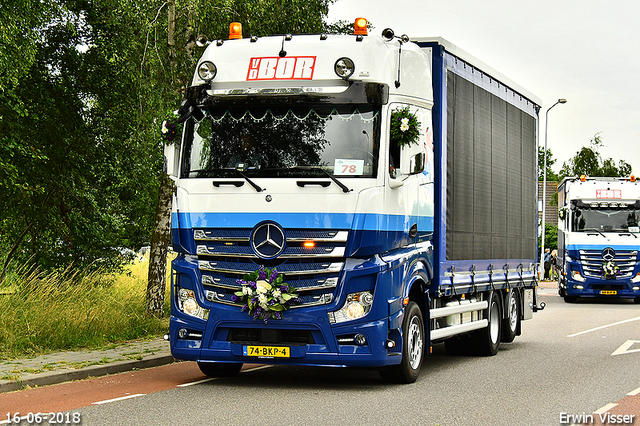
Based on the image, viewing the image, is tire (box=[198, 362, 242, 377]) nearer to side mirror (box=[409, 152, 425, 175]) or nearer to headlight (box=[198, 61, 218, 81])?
side mirror (box=[409, 152, 425, 175])

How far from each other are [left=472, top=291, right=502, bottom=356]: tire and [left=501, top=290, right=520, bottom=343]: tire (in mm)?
527

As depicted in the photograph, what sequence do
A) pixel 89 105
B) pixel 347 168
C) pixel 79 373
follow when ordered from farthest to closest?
pixel 89 105
pixel 79 373
pixel 347 168

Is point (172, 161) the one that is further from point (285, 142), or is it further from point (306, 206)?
point (306, 206)

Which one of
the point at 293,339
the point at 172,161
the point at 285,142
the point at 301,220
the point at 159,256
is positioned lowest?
the point at 293,339

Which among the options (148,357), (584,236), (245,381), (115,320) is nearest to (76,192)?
(115,320)

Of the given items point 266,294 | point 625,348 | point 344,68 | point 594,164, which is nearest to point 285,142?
point 344,68

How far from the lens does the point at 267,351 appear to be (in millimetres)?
10016

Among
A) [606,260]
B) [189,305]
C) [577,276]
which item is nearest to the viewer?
[189,305]

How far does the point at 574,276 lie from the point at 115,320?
19.6 m

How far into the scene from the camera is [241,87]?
1049 cm

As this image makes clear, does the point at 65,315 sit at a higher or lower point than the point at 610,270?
lower

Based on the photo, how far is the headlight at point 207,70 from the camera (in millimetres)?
10602

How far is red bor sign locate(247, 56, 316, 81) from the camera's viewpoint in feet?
33.9

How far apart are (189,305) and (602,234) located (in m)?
21.7
